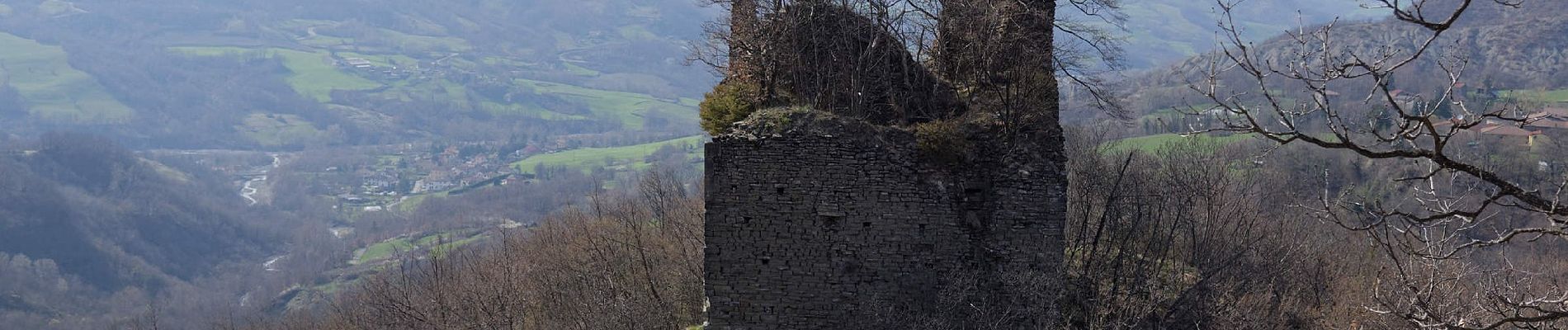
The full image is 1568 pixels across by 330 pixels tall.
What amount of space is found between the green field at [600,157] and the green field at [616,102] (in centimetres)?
1863

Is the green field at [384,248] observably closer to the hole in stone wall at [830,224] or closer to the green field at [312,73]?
the hole in stone wall at [830,224]

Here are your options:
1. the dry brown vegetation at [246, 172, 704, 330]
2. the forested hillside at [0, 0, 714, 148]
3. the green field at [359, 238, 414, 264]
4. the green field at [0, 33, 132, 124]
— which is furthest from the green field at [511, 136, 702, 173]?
the dry brown vegetation at [246, 172, 704, 330]

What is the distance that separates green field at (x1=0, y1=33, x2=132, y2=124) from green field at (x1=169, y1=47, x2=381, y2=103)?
2042 centimetres

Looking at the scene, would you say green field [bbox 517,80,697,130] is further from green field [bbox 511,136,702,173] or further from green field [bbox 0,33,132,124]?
green field [bbox 0,33,132,124]

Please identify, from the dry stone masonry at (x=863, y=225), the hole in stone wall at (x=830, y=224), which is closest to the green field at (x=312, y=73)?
the dry stone masonry at (x=863, y=225)

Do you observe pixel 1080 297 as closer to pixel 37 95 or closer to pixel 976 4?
pixel 976 4

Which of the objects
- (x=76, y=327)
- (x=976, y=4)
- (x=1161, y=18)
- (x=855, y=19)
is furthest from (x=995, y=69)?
(x=1161, y=18)

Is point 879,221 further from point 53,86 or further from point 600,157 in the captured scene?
point 53,86

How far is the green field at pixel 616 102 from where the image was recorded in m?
166

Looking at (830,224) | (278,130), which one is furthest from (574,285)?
(278,130)

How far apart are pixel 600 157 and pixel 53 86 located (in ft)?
280

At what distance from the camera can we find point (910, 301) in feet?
52.7

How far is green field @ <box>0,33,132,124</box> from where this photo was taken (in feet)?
511

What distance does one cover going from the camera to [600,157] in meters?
132
